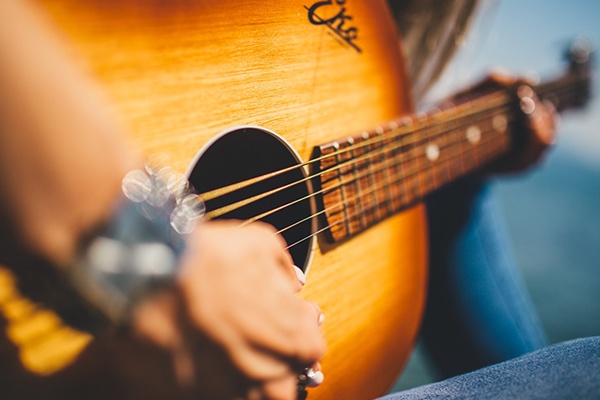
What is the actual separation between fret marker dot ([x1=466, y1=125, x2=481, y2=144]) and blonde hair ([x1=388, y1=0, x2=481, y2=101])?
8.5 inches

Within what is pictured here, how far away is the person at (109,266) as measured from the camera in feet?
0.77

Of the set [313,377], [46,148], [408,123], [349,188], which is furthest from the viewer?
[408,123]

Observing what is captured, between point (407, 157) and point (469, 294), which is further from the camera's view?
point (469, 294)

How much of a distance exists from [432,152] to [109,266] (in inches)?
26.1

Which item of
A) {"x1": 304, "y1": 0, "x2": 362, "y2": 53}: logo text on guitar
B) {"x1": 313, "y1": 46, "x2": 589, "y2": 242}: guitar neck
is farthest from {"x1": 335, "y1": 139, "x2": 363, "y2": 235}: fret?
{"x1": 304, "y1": 0, "x2": 362, "y2": 53}: logo text on guitar

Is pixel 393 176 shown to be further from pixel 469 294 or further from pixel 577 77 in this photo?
pixel 577 77

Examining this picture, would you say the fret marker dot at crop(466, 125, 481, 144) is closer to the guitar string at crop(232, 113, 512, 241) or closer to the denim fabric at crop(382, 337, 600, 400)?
the guitar string at crop(232, 113, 512, 241)

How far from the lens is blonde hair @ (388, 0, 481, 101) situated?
37.5 inches

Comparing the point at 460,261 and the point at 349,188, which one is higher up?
the point at 349,188

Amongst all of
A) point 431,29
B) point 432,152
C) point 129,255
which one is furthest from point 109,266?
point 431,29

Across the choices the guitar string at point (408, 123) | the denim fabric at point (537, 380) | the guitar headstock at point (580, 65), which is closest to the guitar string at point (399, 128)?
the guitar string at point (408, 123)

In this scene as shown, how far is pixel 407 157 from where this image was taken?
2.35 ft

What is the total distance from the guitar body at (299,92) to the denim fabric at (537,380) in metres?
0.15

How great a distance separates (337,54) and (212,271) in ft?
1.41
